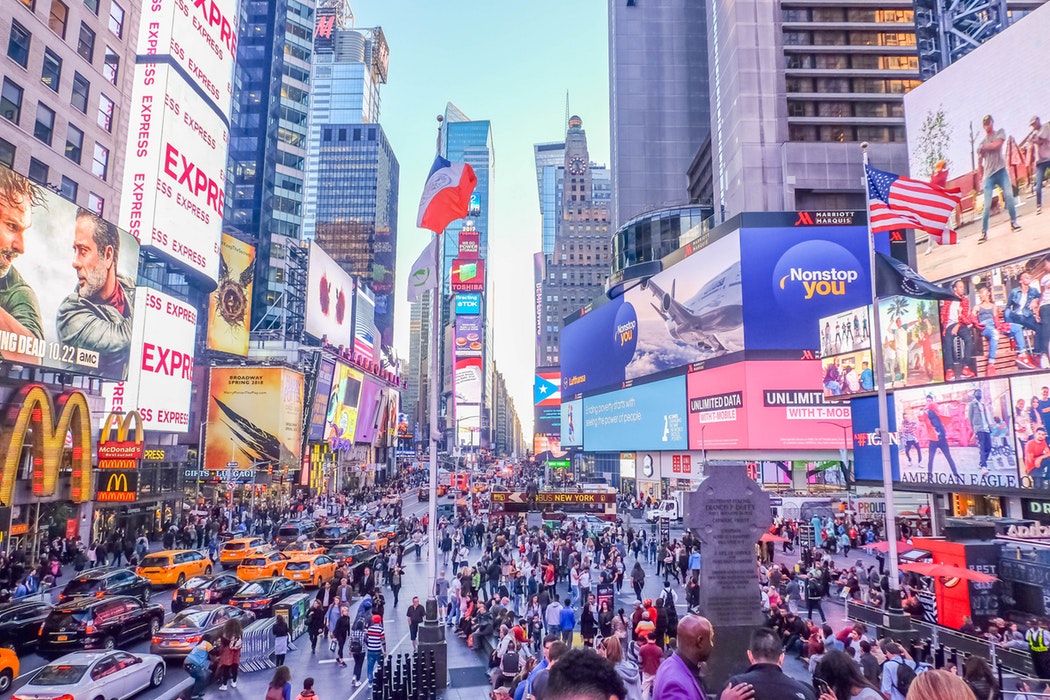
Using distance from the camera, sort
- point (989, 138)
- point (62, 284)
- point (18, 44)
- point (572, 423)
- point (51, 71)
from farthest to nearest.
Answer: point (572, 423) → point (51, 71) → point (18, 44) → point (62, 284) → point (989, 138)

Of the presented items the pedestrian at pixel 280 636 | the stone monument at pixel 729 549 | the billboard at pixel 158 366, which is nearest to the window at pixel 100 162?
the billboard at pixel 158 366

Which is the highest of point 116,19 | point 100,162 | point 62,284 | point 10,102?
point 116,19

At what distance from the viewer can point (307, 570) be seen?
85.1ft

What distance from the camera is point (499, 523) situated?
135 feet

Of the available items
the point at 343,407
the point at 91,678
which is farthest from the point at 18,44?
the point at 343,407

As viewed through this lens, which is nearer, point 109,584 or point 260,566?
point 109,584

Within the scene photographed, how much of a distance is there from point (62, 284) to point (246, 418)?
31961mm

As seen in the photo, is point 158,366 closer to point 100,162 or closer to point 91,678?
point 100,162

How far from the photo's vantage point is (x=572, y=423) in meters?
106

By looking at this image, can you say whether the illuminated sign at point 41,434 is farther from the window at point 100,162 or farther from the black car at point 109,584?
the window at point 100,162

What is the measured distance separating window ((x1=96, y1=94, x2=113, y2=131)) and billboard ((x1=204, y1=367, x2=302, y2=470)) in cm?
2730

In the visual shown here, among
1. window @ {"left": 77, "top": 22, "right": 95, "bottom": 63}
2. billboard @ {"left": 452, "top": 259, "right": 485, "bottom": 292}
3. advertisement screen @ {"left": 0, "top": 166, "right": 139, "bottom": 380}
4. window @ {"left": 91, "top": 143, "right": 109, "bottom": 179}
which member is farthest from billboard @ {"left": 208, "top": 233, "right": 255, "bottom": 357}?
billboard @ {"left": 452, "top": 259, "right": 485, "bottom": 292}

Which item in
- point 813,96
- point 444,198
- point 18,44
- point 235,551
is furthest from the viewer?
point 813,96

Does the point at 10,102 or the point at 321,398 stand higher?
the point at 10,102
